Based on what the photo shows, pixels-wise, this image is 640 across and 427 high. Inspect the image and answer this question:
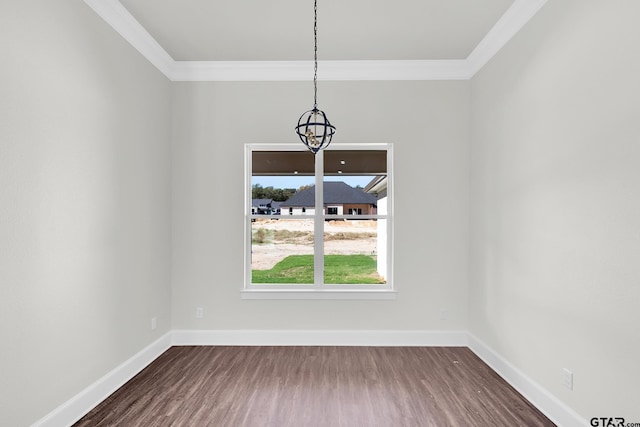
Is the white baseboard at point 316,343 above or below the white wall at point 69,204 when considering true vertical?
below

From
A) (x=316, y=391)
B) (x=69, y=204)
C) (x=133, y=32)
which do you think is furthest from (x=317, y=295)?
(x=133, y=32)

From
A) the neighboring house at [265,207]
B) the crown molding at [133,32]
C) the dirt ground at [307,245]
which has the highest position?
the crown molding at [133,32]

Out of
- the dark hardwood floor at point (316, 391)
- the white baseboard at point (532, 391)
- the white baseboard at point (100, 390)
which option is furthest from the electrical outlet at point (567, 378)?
the white baseboard at point (100, 390)

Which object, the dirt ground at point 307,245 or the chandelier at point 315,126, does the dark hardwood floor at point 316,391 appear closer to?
the dirt ground at point 307,245

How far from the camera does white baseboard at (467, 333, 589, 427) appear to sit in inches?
93.5

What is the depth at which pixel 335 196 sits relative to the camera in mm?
4262

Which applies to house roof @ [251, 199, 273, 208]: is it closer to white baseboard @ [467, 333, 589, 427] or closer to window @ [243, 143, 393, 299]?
window @ [243, 143, 393, 299]

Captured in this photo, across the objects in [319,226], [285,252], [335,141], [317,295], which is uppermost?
[335,141]

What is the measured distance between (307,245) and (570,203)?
2646mm

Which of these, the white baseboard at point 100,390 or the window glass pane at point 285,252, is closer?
the white baseboard at point 100,390

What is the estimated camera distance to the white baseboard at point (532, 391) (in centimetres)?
237

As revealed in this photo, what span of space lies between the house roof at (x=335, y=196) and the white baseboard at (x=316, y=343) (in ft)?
4.81

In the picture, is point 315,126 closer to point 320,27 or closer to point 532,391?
point 320,27

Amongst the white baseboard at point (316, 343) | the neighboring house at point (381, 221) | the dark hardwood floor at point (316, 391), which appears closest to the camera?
the dark hardwood floor at point (316, 391)
